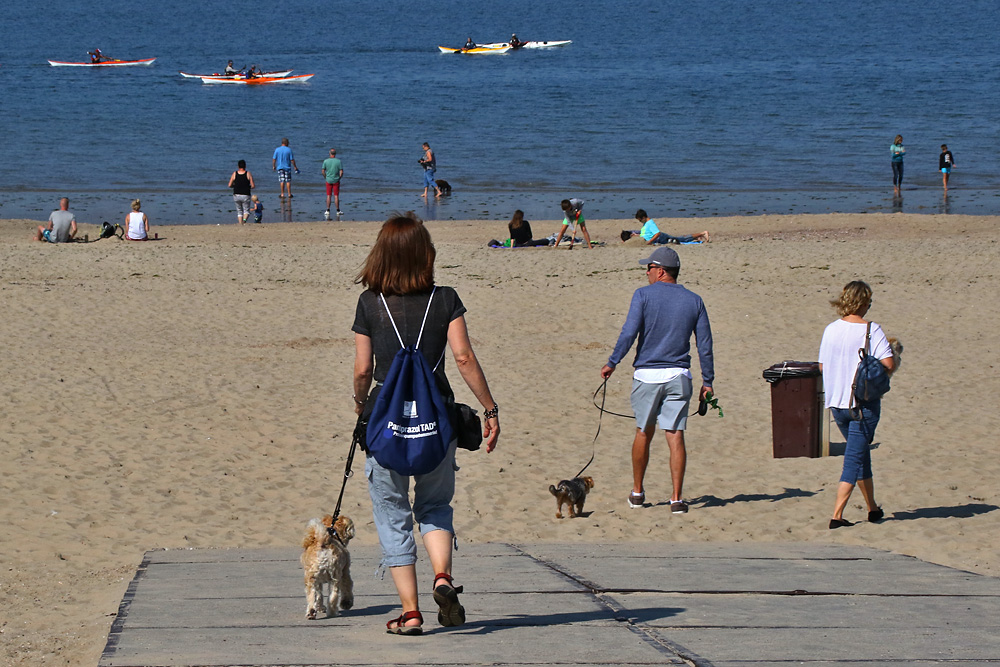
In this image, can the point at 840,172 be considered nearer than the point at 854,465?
No

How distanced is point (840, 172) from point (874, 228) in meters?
11.9

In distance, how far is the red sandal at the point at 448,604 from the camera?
4.30 m

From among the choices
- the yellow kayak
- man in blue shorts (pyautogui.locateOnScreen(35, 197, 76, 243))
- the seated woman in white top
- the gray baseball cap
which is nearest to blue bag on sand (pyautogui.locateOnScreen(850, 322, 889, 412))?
the gray baseball cap

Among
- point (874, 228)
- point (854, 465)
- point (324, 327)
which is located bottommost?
point (854, 465)

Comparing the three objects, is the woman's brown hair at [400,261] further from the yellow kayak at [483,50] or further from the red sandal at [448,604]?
the yellow kayak at [483,50]

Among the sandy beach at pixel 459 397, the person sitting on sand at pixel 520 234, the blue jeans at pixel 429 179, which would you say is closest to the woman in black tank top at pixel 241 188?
the sandy beach at pixel 459 397

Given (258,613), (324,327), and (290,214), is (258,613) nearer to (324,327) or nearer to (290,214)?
(324,327)

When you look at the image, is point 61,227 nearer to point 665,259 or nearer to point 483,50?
point 665,259

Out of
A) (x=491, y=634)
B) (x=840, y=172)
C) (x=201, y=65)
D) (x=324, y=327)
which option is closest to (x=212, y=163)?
(x=840, y=172)

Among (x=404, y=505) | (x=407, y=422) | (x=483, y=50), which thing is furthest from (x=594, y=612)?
(x=483, y=50)

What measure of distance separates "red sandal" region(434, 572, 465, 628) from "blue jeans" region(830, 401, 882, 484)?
3.24 metres

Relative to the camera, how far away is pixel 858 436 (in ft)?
22.2

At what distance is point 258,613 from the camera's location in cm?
493

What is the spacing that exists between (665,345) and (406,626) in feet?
10.2
